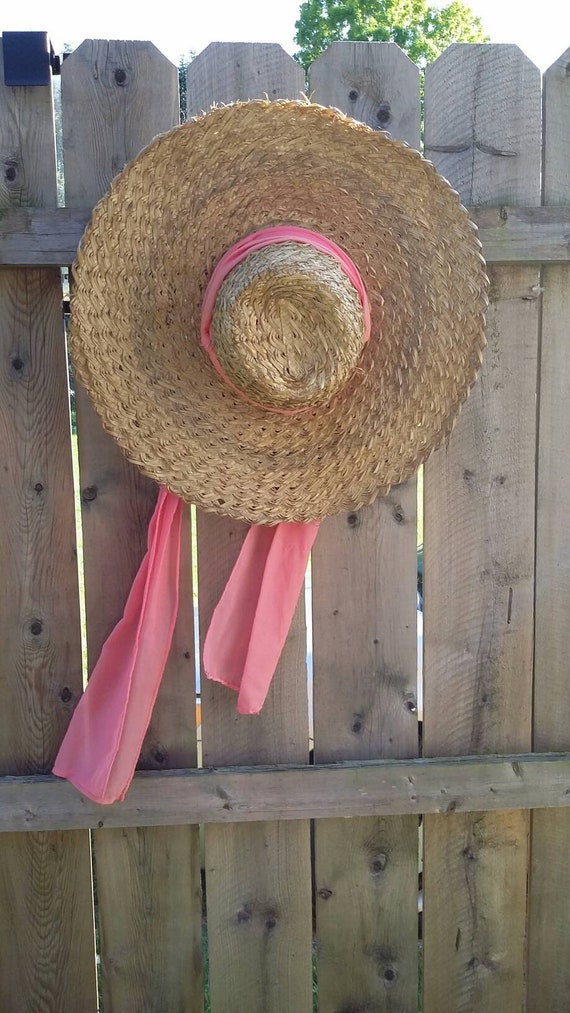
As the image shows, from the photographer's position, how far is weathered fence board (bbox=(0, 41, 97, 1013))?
1899mm

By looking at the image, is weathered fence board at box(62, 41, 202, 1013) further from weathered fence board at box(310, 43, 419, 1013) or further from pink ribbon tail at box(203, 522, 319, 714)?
weathered fence board at box(310, 43, 419, 1013)

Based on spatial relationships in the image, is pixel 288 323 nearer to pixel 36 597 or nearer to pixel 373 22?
pixel 36 597

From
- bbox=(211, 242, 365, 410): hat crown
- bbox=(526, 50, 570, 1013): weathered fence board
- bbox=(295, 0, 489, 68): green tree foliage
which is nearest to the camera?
bbox=(211, 242, 365, 410): hat crown

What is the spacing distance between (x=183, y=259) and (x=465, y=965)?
73.3 inches

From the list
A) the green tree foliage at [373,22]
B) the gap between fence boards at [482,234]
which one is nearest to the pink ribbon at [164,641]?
the gap between fence boards at [482,234]

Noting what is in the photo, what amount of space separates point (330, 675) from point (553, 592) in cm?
58

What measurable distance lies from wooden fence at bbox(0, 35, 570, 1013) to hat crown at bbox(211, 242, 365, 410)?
0.55 m

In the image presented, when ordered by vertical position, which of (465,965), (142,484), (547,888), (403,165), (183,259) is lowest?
(465,965)

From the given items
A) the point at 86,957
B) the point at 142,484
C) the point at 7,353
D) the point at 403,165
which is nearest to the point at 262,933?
the point at 86,957

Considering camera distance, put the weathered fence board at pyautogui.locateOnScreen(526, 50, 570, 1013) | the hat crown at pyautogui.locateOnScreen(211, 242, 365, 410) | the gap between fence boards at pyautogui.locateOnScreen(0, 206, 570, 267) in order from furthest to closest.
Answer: the weathered fence board at pyautogui.locateOnScreen(526, 50, 570, 1013) → the gap between fence boards at pyautogui.locateOnScreen(0, 206, 570, 267) → the hat crown at pyautogui.locateOnScreen(211, 242, 365, 410)

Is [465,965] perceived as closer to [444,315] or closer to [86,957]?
[86,957]

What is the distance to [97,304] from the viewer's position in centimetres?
161

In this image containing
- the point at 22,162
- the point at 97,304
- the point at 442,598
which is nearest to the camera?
the point at 97,304

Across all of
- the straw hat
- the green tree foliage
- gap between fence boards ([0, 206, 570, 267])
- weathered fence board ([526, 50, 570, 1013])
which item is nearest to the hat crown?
the straw hat
